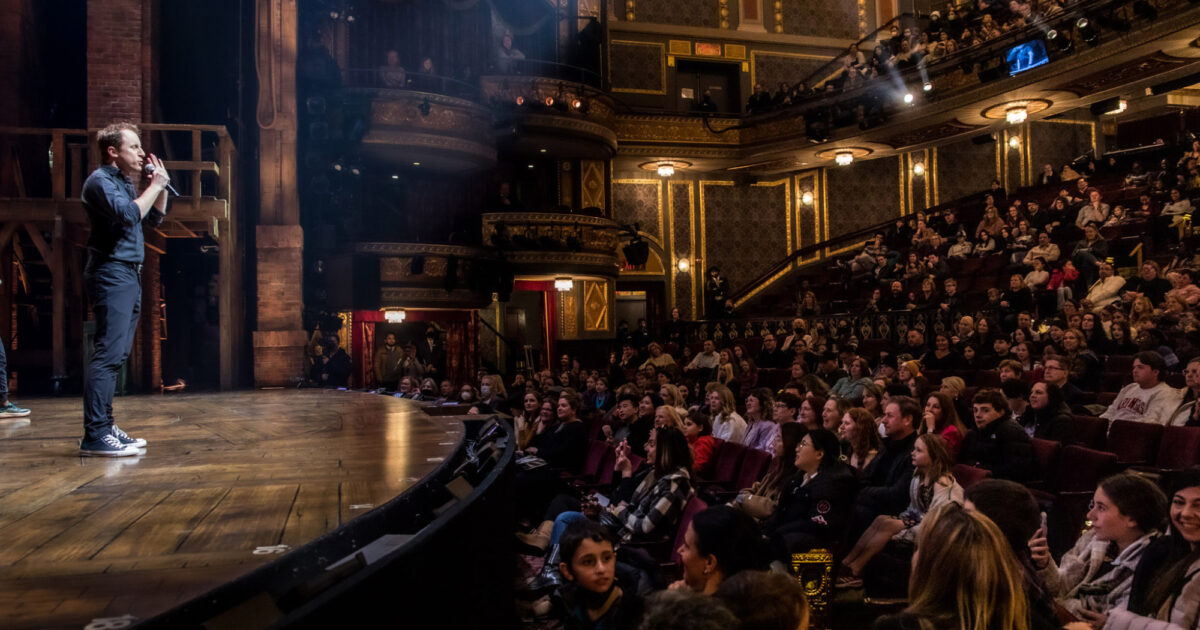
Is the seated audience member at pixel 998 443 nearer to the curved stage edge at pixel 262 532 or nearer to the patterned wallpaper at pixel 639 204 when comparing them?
the curved stage edge at pixel 262 532

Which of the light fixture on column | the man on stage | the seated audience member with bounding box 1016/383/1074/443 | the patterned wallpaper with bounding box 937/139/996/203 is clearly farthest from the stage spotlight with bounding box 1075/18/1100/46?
the man on stage

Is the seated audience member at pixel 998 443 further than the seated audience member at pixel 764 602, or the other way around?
the seated audience member at pixel 998 443

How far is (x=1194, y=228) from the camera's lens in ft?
26.3

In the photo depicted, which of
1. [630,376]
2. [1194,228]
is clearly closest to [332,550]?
[1194,228]

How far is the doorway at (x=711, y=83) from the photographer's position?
15344 mm

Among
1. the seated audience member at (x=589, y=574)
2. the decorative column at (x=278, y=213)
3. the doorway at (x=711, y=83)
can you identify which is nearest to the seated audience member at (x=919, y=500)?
the seated audience member at (x=589, y=574)

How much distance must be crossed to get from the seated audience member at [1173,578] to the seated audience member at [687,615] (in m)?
1.23

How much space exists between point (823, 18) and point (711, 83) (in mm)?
2578

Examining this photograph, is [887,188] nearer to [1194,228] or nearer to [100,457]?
[1194,228]

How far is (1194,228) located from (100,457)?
8.96 metres

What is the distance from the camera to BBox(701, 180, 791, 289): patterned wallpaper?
51.7ft

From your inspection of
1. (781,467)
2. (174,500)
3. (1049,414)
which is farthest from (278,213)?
(1049,414)

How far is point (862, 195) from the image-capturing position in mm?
15703

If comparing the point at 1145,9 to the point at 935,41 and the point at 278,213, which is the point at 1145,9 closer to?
the point at 935,41
